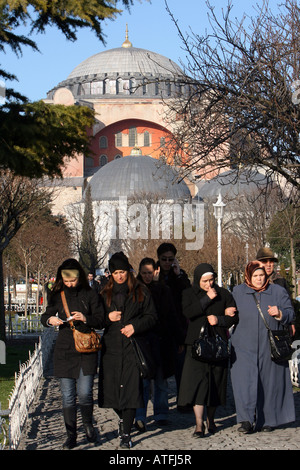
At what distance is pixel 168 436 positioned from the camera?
22.0ft

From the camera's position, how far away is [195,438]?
6566 millimetres

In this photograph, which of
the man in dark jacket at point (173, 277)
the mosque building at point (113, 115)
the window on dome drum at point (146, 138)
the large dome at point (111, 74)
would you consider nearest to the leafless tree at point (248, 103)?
the man in dark jacket at point (173, 277)

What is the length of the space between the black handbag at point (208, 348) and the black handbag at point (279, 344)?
38cm

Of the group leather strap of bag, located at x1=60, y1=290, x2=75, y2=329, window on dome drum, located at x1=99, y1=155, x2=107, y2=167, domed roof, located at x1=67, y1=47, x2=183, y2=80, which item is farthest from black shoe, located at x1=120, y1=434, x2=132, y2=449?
domed roof, located at x1=67, y1=47, x2=183, y2=80

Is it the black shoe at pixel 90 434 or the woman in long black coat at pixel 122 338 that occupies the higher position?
the woman in long black coat at pixel 122 338

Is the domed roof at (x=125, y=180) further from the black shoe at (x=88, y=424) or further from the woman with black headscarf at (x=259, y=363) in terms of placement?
the black shoe at (x=88, y=424)

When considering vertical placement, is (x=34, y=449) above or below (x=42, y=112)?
below

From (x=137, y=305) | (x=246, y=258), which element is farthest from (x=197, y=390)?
(x=246, y=258)

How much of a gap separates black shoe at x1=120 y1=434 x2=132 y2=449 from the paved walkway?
0.06 m

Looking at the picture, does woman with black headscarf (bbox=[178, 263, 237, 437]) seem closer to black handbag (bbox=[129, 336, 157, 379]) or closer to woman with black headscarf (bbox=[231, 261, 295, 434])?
woman with black headscarf (bbox=[231, 261, 295, 434])

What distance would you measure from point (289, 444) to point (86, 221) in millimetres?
51418

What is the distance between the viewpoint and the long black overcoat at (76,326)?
6418 millimetres

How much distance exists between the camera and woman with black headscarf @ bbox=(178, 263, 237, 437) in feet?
22.3

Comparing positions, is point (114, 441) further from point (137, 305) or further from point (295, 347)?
point (295, 347)
